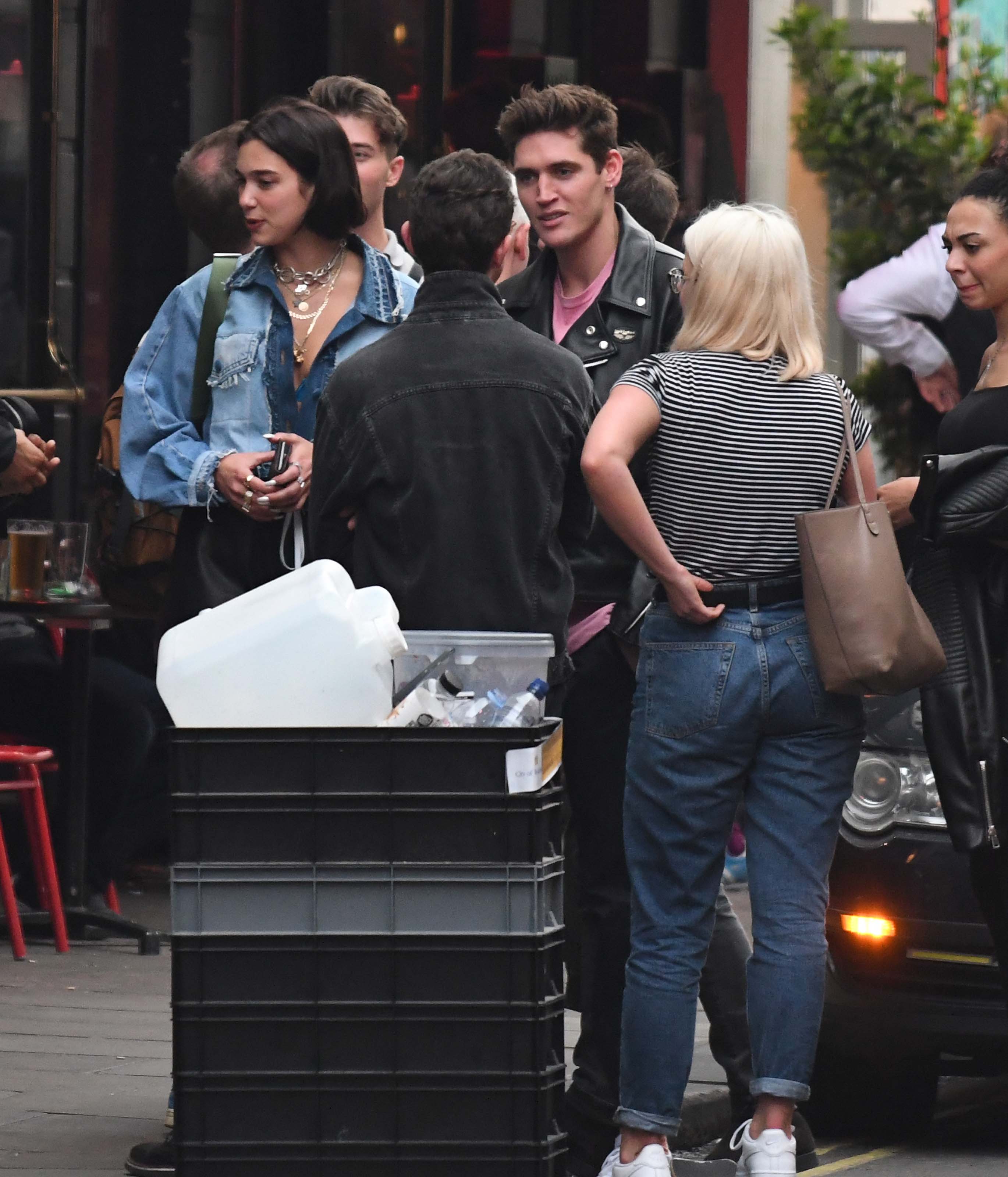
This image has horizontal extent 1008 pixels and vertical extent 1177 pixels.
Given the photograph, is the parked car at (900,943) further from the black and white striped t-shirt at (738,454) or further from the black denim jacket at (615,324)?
the black and white striped t-shirt at (738,454)

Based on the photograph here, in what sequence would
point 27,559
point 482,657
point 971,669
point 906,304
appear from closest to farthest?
1. point 482,657
2. point 971,669
3. point 906,304
4. point 27,559

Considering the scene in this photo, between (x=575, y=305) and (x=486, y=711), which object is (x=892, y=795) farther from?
(x=486, y=711)

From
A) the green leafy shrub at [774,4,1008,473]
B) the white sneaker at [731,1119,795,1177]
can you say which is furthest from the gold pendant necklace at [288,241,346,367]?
the green leafy shrub at [774,4,1008,473]

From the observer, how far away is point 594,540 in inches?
189

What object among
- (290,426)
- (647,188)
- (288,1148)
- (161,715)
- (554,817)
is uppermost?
(647,188)

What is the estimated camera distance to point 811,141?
11953 mm

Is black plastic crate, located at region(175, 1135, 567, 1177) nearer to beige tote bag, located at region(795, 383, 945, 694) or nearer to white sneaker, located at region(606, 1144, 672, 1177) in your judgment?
white sneaker, located at region(606, 1144, 672, 1177)

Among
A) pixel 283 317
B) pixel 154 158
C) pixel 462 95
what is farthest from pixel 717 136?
pixel 283 317

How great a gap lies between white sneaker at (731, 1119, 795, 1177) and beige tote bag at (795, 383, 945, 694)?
82 cm

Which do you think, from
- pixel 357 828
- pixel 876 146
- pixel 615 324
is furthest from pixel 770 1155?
pixel 876 146

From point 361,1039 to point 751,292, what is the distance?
5.08 feet

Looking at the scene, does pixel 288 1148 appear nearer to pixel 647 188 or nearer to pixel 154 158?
pixel 647 188

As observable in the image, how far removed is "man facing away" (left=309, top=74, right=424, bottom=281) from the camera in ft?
20.4

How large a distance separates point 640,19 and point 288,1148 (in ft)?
27.7
